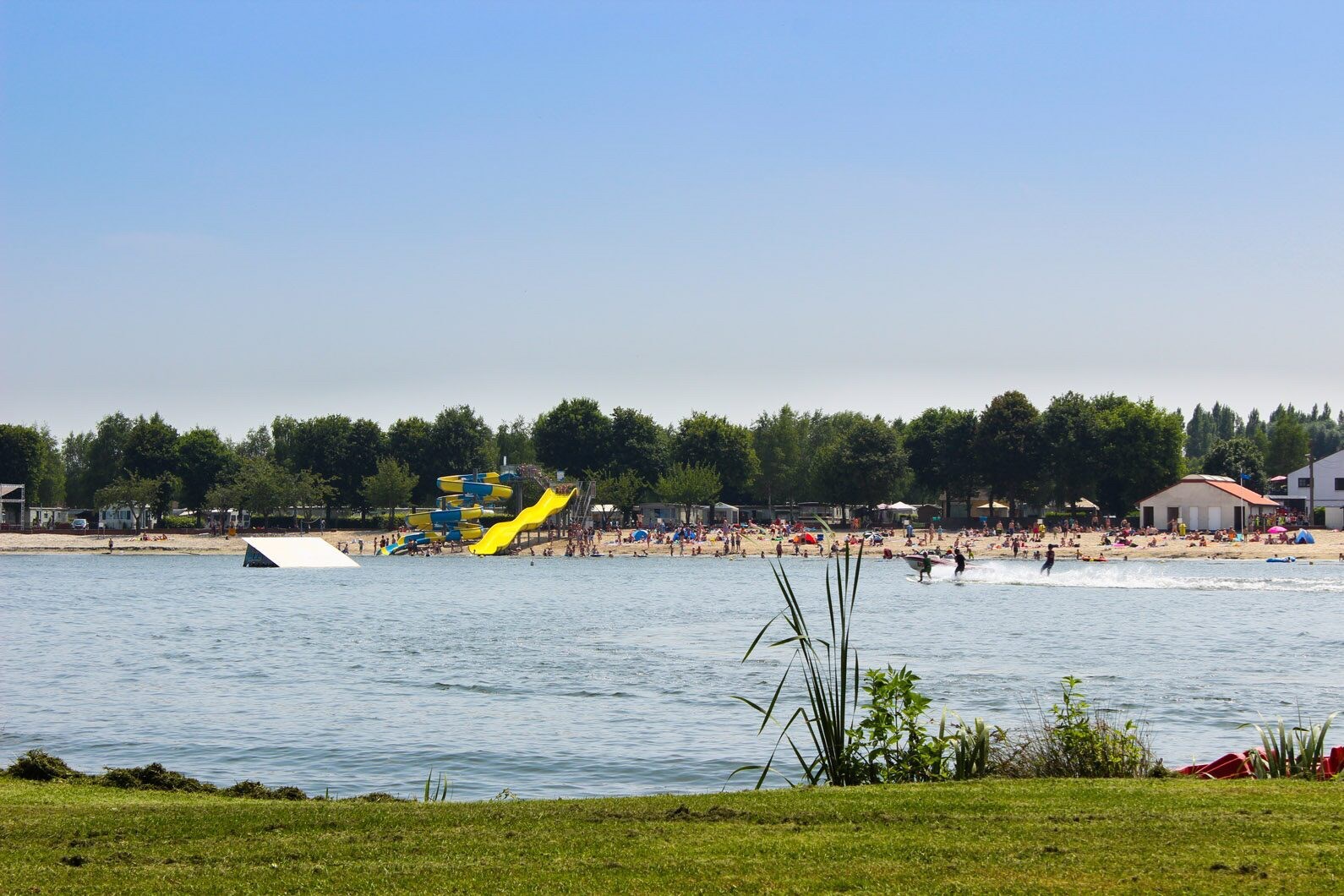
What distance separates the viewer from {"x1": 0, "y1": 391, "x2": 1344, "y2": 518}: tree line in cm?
10438

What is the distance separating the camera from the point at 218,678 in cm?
2600

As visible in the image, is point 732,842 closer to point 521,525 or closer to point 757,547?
point 521,525

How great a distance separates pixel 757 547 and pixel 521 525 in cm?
1843

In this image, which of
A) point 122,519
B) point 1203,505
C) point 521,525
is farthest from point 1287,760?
point 122,519

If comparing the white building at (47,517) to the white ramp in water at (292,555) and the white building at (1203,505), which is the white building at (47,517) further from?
the white building at (1203,505)

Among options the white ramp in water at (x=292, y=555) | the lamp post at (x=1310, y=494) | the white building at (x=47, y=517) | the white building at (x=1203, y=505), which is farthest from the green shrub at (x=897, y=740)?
the white building at (x=47, y=517)

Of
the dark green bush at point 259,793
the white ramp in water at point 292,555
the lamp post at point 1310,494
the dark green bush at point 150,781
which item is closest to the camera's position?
the dark green bush at point 259,793

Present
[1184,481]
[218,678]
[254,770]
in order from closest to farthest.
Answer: [254,770], [218,678], [1184,481]

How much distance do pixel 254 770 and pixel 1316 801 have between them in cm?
1256

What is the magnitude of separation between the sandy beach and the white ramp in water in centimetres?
1487

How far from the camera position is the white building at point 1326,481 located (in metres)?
101

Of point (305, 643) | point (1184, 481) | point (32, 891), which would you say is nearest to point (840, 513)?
point (1184, 481)

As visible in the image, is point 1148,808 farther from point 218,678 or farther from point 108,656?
point 108,656

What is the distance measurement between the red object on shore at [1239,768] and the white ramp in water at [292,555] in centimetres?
7147
